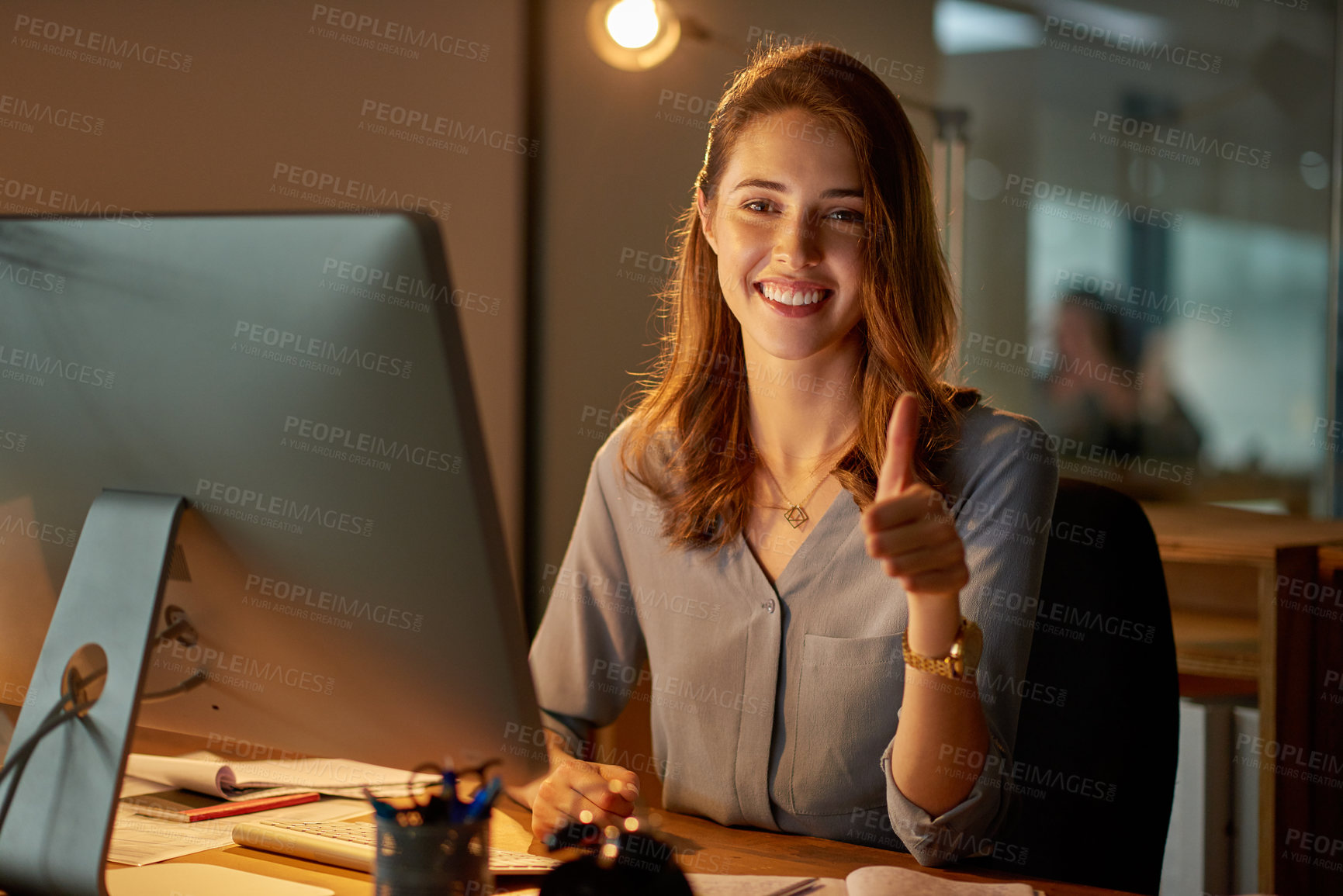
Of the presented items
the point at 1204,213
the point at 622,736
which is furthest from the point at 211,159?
the point at 1204,213

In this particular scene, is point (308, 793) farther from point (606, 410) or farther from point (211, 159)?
point (606, 410)

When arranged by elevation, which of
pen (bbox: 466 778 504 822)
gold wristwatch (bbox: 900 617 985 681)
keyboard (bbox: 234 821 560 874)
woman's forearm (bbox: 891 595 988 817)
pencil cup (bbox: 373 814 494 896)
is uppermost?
gold wristwatch (bbox: 900 617 985 681)

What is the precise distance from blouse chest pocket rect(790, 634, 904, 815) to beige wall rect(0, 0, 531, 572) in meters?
1.40

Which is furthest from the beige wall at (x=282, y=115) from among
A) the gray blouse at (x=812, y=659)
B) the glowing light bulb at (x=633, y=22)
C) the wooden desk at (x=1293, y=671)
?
the wooden desk at (x=1293, y=671)

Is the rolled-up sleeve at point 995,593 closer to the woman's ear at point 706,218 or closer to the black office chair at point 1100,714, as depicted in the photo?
the black office chair at point 1100,714

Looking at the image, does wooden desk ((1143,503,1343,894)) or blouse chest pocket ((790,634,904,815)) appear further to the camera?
wooden desk ((1143,503,1343,894))

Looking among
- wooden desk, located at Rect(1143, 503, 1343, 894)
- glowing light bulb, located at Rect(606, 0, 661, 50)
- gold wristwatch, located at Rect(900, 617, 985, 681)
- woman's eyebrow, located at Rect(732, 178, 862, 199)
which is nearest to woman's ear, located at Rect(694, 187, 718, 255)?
woman's eyebrow, located at Rect(732, 178, 862, 199)

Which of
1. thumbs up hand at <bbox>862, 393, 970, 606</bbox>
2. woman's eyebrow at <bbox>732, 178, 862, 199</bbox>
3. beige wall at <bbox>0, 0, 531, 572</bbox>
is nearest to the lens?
thumbs up hand at <bbox>862, 393, 970, 606</bbox>

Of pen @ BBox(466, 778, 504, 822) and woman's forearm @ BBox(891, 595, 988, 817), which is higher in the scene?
woman's forearm @ BBox(891, 595, 988, 817)

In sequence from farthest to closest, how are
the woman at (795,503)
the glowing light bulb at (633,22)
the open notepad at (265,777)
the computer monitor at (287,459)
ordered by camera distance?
the glowing light bulb at (633,22) → the woman at (795,503) → the open notepad at (265,777) → the computer monitor at (287,459)

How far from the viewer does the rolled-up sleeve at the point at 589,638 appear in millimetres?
1534

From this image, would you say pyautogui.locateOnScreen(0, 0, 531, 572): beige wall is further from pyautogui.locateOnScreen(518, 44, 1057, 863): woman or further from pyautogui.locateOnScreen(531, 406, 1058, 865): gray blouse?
pyautogui.locateOnScreen(531, 406, 1058, 865): gray blouse

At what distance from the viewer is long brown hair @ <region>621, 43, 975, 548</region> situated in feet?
4.75

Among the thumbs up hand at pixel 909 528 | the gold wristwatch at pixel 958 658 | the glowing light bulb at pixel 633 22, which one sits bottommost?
the gold wristwatch at pixel 958 658
